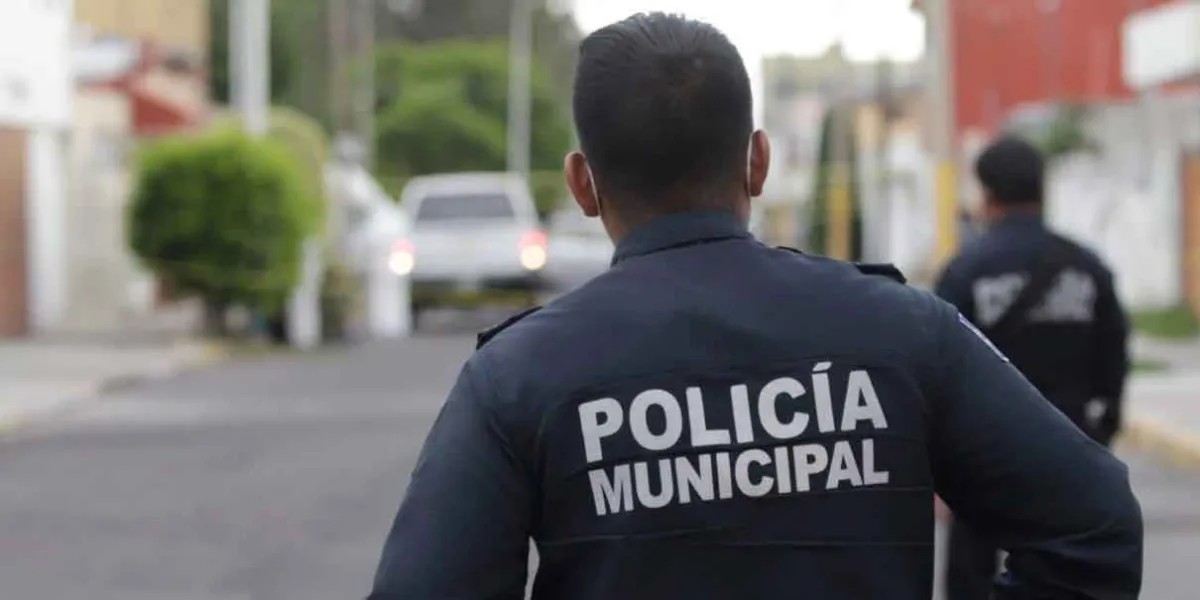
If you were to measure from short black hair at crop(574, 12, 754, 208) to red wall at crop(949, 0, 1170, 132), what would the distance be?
41.1 m

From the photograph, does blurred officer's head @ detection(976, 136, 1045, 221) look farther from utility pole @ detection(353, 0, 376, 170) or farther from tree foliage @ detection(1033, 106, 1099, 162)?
utility pole @ detection(353, 0, 376, 170)

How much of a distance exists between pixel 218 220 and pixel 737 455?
1008 inches

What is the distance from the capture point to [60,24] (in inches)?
1226

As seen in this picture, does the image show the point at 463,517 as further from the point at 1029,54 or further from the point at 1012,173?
the point at 1029,54

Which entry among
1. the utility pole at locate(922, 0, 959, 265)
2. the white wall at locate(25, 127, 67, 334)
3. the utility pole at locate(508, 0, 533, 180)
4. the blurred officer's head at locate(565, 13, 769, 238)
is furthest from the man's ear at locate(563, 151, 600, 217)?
the utility pole at locate(508, 0, 533, 180)

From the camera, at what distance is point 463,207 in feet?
110

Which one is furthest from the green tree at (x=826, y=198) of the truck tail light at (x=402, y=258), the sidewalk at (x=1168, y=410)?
the sidewalk at (x=1168, y=410)

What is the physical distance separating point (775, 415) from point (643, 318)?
180mm

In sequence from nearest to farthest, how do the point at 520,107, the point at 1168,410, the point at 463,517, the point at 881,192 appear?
the point at 463,517
the point at 1168,410
the point at 881,192
the point at 520,107

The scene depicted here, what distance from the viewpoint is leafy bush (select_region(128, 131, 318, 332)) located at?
90.8ft

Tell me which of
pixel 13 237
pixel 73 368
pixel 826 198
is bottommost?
pixel 73 368

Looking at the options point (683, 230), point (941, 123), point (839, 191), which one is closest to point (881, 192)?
point (839, 191)

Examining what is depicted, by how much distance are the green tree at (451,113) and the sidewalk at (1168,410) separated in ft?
184

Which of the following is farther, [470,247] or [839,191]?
[839,191]
